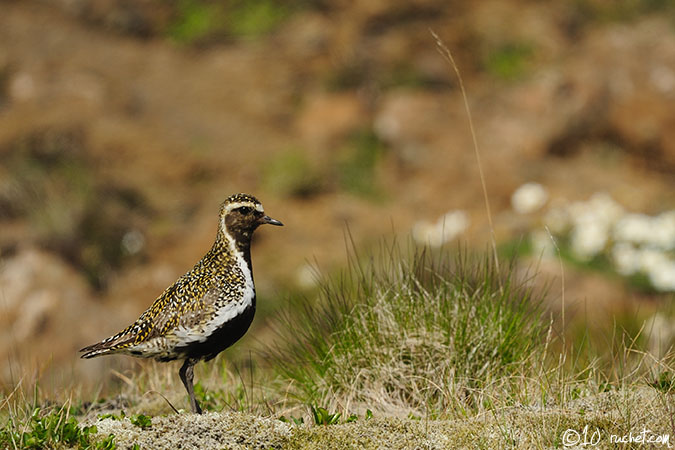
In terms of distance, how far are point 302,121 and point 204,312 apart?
12.4m

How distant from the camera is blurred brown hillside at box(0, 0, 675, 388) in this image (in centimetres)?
1312

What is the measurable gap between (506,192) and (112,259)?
23.0ft

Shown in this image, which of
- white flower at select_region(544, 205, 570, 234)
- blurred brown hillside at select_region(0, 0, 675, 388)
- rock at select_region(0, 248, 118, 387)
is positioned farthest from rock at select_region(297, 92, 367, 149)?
rock at select_region(0, 248, 118, 387)

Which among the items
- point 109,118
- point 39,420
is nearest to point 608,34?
point 109,118

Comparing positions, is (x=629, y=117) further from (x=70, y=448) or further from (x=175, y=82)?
(x=70, y=448)

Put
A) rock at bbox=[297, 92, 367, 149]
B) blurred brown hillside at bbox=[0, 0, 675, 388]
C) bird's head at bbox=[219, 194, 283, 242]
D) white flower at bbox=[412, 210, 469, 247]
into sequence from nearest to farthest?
bird's head at bbox=[219, 194, 283, 242], white flower at bbox=[412, 210, 469, 247], blurred brown hillside at bbox=[0, 0, 675, 388], rock at bbox=[297, 92, 367, 149]

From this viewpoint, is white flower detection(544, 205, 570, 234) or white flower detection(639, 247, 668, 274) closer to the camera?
white flower detection(639, 247, 668, 274)

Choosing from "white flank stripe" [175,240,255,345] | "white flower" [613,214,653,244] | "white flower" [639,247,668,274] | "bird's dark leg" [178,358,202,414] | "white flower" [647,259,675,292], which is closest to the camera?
"white flank stripe" [175,240,255,345]

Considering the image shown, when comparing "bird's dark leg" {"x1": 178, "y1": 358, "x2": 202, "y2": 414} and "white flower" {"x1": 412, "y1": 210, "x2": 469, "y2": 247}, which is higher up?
"bird's dark leg" {"x1": 178, "y1": 358, "x2": 202, "y2": 414}

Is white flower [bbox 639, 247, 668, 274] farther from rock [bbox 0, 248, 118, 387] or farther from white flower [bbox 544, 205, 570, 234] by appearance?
rock [bbox 0, 248, 118, 387]

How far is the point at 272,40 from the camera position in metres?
17.2

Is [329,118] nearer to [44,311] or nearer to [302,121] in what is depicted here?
[302,121]

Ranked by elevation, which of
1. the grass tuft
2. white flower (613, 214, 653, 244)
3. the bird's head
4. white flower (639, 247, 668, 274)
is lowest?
white flower (639, 247, 668, 274)

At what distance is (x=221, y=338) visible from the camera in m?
4.43
